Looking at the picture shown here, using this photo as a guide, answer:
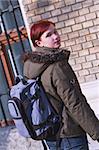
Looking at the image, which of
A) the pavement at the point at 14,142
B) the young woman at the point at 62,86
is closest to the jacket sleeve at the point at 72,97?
the young woman at the point at 62,86

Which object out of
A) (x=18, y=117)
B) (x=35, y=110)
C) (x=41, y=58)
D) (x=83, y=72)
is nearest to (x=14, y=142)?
(x=83, y=72)

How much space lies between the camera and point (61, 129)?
3342 mm

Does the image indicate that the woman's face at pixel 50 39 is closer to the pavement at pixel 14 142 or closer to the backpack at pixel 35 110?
the backpack at pixel 35 110

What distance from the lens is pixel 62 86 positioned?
319 centimetres

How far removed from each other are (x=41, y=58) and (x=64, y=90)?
0.28 m

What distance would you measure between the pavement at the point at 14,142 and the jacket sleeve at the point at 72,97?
223 centimetres

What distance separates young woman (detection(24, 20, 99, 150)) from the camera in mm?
3209

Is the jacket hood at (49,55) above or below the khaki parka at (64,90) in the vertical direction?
above

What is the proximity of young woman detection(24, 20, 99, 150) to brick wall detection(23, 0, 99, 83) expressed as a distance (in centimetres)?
235

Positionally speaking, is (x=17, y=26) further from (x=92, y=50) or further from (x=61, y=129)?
(x=61, y=129)

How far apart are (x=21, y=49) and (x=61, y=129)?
271 centimetres

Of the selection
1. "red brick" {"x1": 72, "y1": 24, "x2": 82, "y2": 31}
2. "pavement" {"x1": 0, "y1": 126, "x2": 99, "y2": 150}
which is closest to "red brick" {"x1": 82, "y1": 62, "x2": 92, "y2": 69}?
"red brick" {"x1": 72, "y1": 24, "x2": 82, "y2": 31}

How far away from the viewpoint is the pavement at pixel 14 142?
218 inches

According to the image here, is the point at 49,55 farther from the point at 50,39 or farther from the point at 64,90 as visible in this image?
the point at 64,90
